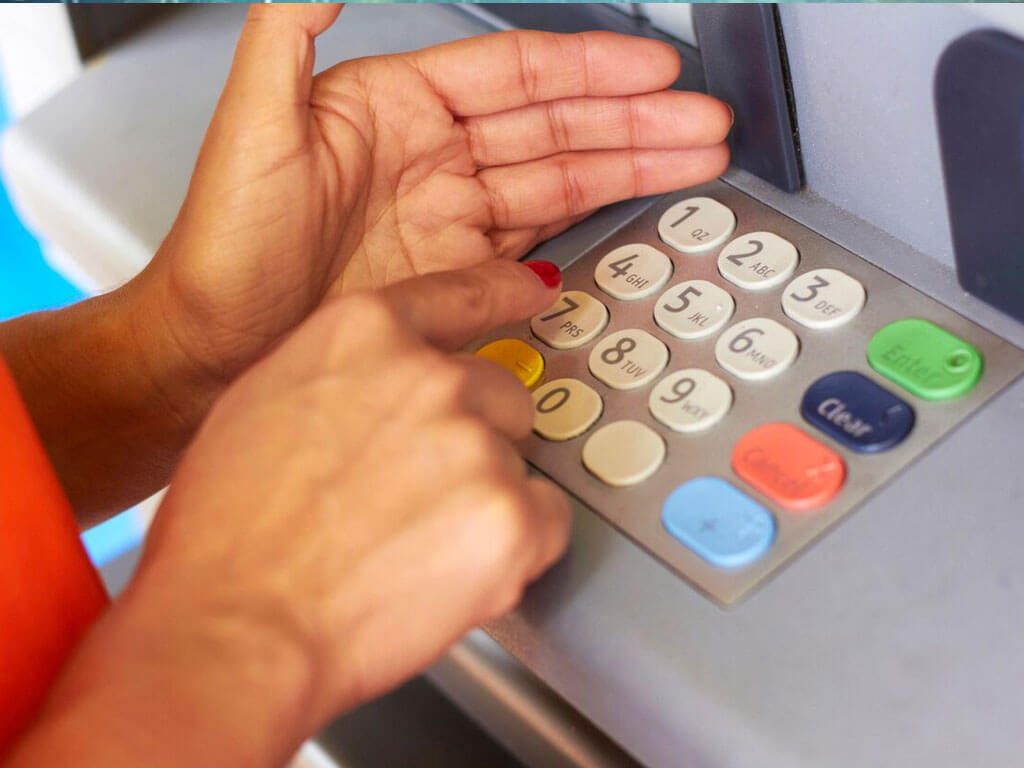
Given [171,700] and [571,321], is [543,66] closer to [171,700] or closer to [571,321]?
[571,321]

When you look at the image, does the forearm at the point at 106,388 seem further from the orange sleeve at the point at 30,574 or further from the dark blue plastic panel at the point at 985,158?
the dark blue plastic panel at the point at 985,158

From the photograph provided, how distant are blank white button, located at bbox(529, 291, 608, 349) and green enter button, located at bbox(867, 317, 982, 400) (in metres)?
0.13

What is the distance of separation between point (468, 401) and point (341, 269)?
0.70ft

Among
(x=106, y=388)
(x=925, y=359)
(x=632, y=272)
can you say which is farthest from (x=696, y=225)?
(x=106, y=388)

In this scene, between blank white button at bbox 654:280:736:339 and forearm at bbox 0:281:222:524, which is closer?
blank white button at bbox 654:280:736:339


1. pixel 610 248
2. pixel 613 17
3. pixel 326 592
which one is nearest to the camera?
pixel 326 592

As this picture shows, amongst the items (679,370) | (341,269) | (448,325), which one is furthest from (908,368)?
(341,269)

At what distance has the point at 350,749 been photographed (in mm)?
735

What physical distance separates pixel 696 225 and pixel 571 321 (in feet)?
0.28

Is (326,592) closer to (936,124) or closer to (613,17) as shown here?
(936,124)

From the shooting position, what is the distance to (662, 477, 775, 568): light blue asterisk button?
496 mm

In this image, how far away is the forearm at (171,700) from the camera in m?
0.44

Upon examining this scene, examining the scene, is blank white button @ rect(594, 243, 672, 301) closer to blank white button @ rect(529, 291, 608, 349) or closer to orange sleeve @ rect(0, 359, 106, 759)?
blank white button @ rect(529, 291, 608, 349)

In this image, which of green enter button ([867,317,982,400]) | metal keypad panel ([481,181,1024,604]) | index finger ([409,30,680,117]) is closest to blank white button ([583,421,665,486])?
metal keypad panel ([481,181,1024,604])
